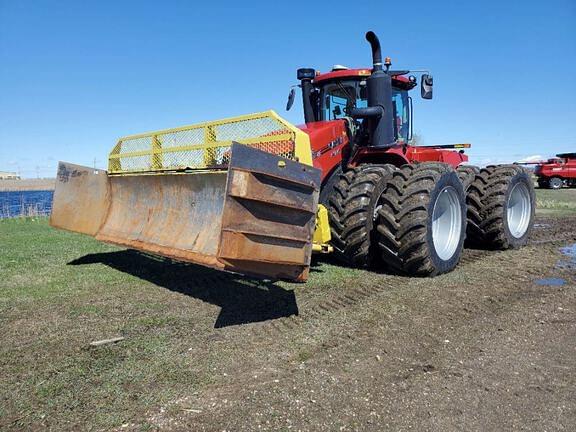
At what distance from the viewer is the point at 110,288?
5.30m

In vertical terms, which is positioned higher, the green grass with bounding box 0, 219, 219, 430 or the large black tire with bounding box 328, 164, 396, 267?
the large black tire with bounding box 328, 164, 396, 267

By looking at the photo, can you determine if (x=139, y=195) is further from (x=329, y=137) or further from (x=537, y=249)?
(x=537, y=249)

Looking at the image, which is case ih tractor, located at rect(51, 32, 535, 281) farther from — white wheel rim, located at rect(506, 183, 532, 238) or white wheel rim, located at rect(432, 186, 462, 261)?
white wheel rim, located at rect(506, 183, 532, 238)

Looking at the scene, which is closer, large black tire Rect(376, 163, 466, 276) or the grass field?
the grass field

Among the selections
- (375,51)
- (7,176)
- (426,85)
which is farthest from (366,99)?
(7,176)

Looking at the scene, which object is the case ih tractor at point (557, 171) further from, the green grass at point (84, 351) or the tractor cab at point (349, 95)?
the green grass at point (84, 351)

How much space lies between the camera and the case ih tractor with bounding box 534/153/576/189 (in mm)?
28984

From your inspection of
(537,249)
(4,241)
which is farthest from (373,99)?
(4,241)

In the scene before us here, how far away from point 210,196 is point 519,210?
19.6 ft

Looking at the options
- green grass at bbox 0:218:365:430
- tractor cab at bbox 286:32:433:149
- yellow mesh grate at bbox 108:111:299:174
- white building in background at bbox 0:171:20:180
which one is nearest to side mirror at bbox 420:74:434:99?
tractor cab at bbox 286:32:433:149

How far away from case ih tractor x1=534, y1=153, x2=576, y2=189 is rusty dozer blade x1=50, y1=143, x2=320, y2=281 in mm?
28937

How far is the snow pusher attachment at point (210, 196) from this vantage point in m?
3.80

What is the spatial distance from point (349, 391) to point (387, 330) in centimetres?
113

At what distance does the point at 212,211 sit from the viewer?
16.5 ft
